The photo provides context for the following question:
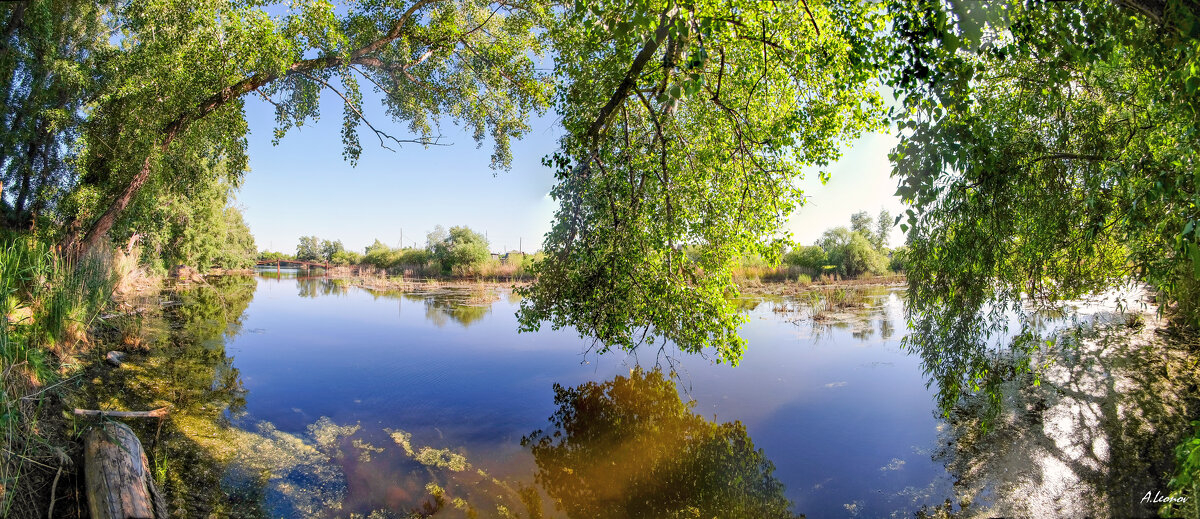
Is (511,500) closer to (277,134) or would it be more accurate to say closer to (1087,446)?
(1087,446)

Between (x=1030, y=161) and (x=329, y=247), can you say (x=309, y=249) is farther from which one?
(x=1030, y=161)

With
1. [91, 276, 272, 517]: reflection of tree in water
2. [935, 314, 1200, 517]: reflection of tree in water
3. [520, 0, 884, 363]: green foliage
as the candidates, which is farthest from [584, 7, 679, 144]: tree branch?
[91, 276, 272, 517]: reflection of tree in water

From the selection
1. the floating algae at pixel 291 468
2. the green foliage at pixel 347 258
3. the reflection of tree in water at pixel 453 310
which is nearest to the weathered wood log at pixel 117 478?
the floating algae at pixel 291 468

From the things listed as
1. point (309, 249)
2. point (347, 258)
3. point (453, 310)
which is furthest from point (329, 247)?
point (453, 310)

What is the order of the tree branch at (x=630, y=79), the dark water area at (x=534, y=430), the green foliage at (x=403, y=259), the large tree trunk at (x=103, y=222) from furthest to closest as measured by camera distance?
the green foliage at (x=403, y=259) → the large tree trunk at (x=103, y=222) → the tree branch at (x=630, y=79) → the dark water area at (x=534, y=430)

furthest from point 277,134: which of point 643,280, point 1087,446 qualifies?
point 1087,446

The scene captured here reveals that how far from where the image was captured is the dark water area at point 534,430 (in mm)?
4223

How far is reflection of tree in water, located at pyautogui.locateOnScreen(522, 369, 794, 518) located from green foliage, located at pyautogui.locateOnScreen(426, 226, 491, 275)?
1146 inches

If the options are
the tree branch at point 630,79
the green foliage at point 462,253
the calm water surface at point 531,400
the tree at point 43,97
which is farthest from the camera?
the green foliage at point 462,253

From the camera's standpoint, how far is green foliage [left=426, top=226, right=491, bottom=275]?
35094 millimetres

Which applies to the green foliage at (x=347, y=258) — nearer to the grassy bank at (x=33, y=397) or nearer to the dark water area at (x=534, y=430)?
the dark water area at (x=534, y=430)

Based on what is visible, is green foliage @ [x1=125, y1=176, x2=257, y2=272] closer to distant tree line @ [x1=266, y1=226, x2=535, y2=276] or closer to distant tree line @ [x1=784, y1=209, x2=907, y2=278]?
distant tree line @ [x1=266, y1=226, x2=535, y2=276]

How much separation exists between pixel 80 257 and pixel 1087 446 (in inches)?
593

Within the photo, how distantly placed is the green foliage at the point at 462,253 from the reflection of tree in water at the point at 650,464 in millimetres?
29115
